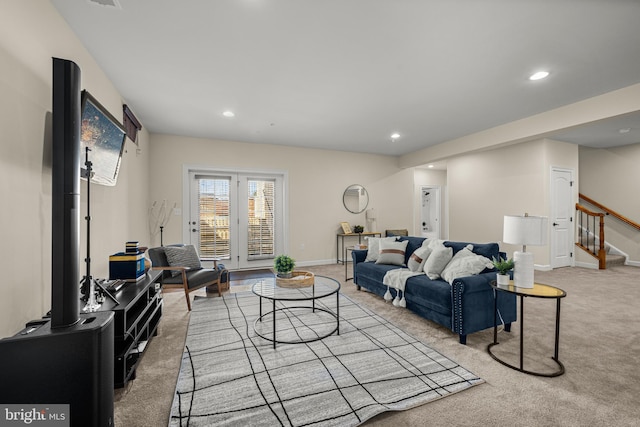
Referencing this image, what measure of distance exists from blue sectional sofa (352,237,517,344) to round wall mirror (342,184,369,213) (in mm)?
3640

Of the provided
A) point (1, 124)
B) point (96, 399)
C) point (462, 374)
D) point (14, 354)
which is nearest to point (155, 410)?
point (96, 399)

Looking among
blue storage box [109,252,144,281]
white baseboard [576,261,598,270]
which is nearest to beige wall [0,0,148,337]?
blue storage box [109,252,144,281]

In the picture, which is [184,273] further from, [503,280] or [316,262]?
[316,262]

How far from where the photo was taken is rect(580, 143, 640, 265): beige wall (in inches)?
240

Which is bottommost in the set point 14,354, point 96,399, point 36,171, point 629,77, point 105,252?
point 96,399

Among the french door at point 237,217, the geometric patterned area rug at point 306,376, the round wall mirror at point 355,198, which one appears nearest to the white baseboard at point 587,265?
the round wall mirror at point 355,198

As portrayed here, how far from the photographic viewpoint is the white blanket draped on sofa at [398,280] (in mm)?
3228

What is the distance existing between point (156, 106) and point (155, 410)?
3718 mm

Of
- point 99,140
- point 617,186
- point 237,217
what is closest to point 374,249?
point 237,217

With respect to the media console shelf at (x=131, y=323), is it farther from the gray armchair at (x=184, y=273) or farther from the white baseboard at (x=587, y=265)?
the white baseboard at (x=587, y=265)

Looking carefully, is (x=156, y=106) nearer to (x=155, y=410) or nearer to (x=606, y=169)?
(x=155, y=410)

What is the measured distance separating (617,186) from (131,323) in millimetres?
9070

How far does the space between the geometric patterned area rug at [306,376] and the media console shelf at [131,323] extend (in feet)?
1.11

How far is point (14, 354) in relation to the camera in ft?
Answer: 4.07
